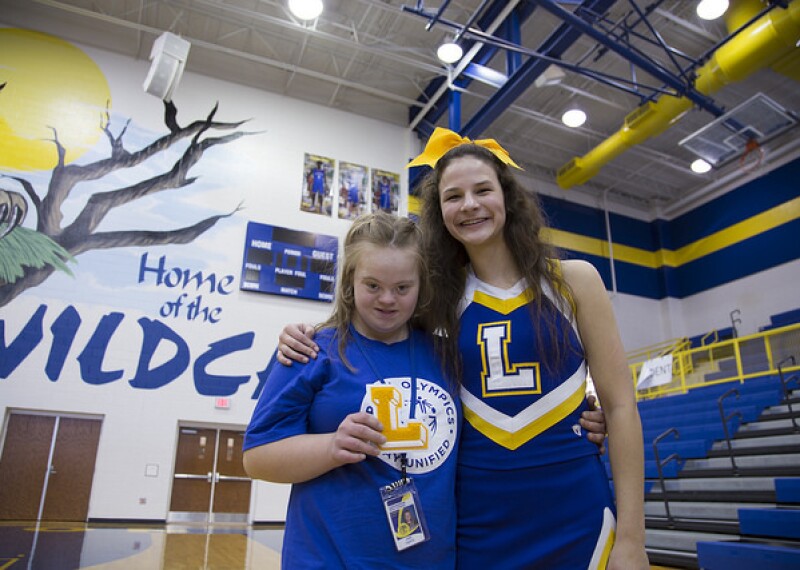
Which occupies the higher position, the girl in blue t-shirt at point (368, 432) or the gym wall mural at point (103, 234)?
the gym wall mural at point (103, 234)

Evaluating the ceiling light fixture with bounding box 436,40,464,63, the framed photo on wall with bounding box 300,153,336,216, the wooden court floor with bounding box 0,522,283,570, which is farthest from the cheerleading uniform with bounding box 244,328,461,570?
the framed photo on wall with bounding box 300,153,336,216

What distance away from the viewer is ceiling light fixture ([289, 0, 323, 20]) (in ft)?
27.0

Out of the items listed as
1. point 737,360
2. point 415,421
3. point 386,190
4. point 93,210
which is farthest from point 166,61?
point 737,360

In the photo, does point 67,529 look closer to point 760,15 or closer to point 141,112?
point 141,112

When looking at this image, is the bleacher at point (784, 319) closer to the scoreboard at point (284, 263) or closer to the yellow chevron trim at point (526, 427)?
the scoreboard at point (284, 263)

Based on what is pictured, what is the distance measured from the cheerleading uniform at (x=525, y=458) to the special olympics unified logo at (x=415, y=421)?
3.6 inches

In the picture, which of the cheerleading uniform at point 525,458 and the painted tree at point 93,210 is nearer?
the cheerleading uniform at point 525,458

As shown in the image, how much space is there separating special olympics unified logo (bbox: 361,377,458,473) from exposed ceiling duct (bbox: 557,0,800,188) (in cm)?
939

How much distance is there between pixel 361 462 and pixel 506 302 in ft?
1.82

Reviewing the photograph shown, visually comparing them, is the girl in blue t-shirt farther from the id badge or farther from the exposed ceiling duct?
the exposed ceiling duct

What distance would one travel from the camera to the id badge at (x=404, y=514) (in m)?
1.12

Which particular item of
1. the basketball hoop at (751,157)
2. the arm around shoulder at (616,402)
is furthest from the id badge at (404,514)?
the basketball hoop at (751,157)

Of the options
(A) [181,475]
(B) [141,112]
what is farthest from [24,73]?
(A) [181,475]

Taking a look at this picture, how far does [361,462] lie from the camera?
116 centimetres
